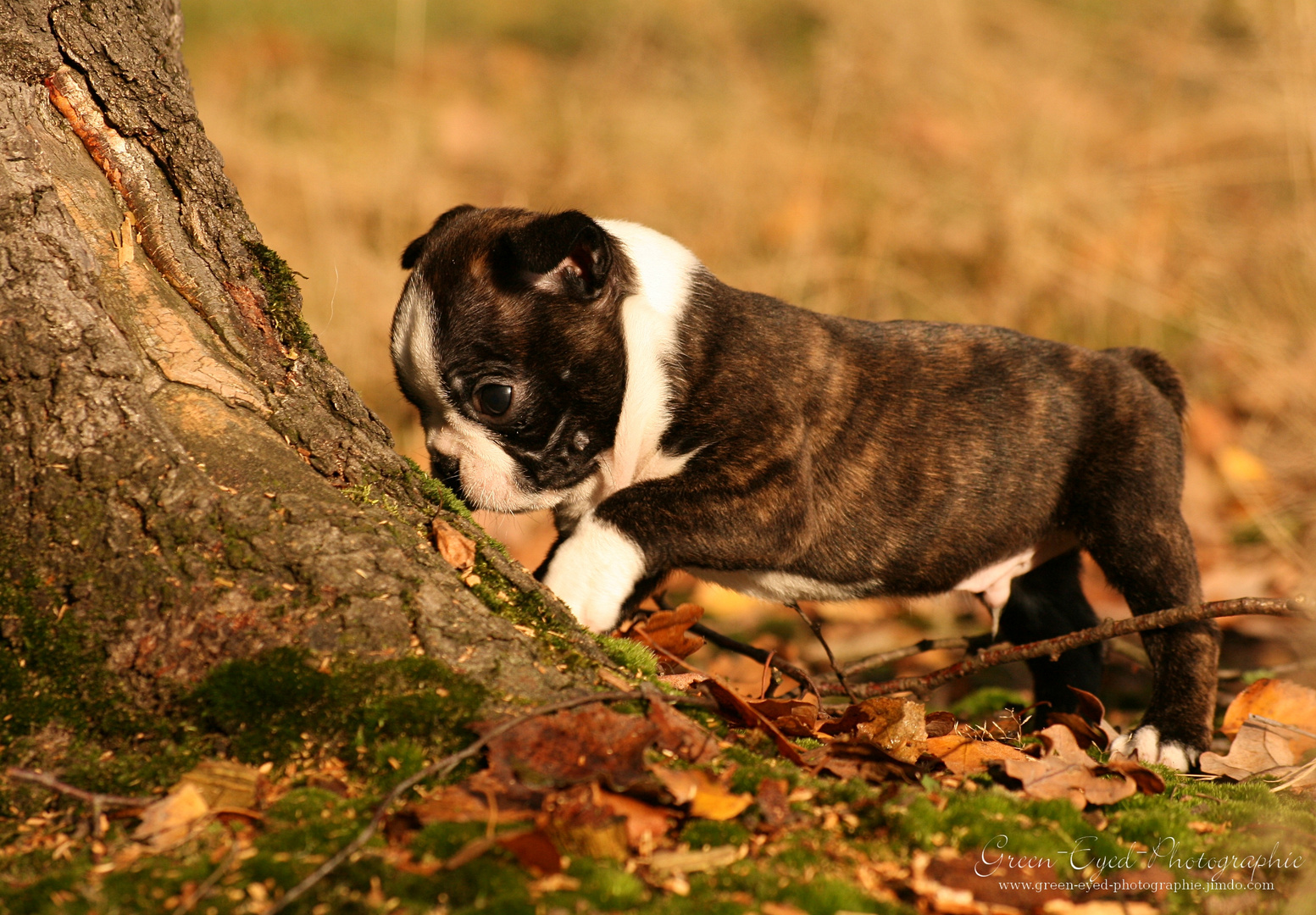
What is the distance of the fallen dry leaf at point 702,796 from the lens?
2.14 m

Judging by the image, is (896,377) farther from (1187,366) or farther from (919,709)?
(1187,366)

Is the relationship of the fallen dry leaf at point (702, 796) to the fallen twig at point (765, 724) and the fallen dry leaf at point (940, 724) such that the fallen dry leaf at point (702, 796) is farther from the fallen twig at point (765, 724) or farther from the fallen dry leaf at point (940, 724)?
the fallen dry leaf at point (940, 724)

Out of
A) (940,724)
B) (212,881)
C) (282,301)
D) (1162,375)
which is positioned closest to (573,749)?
(212,881)

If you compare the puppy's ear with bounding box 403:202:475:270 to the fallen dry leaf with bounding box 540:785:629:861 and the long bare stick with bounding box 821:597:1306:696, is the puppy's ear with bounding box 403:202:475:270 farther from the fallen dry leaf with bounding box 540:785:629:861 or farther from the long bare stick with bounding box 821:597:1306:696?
the fallen dry leaf with bounding box 540:785:629:861

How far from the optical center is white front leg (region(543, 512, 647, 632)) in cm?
356

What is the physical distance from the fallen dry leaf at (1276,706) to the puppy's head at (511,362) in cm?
235

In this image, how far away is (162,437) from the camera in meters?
2.41

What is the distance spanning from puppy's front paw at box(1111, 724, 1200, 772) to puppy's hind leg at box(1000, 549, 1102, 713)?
84 cm

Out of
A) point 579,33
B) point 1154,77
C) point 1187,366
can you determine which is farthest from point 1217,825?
point 579,33

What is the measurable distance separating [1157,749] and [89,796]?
3.29 m

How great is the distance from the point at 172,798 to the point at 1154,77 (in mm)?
11865

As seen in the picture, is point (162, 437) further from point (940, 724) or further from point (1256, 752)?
point (1256, 752)

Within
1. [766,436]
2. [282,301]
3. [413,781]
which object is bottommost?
[413,781]

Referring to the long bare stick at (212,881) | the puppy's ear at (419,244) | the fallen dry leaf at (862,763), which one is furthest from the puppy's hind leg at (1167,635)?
the long bare stick at (212,881)
